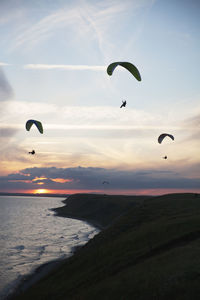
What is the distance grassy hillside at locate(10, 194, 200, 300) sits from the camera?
1455cm

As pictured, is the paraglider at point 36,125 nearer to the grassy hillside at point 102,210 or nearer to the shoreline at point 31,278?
the shoreline at point 31,278

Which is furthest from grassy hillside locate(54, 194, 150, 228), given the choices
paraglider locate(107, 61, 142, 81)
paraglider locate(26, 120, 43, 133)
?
paraglider locate(107, 61, 142, 81)

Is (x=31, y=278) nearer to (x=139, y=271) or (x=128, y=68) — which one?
(x=139, y=271)

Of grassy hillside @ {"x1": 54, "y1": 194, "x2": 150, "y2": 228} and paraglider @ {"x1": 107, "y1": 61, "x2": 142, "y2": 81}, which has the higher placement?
paraglider @ {"x1": 107, "y1": 61, "x2": 142, "y2": 81}

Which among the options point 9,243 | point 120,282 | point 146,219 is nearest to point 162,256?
point 120,282

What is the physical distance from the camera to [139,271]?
17.5 meters

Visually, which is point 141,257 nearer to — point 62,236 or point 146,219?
point 146,219

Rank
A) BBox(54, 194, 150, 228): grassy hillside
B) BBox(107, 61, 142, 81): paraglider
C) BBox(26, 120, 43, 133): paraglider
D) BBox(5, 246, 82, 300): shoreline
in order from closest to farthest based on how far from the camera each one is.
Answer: BBox(107, 61, 142, 81): paraglider < BBox(26, 120, 43, 133): paraglider < BBox(5, 246, 82, 300): shoreline < BBox(54, 194, 150, 228): grassy hillside

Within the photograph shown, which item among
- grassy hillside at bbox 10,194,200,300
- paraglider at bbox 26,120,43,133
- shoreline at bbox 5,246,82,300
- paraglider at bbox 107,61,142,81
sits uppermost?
paraglider at bbox 107,61,142,81

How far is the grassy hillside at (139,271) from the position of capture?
14.6 metres

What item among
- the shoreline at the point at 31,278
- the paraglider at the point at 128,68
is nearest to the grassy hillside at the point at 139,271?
the shoreline at the point at 31,278

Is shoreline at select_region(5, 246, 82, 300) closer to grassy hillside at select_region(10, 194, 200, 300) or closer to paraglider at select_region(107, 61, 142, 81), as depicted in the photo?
grassy hillside at select_region(10, 194, 200, 300)

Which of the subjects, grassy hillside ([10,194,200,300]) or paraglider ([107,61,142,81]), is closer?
grassy hillside ([10,194,200,300])

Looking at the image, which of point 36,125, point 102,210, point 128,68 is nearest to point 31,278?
point 36,125
